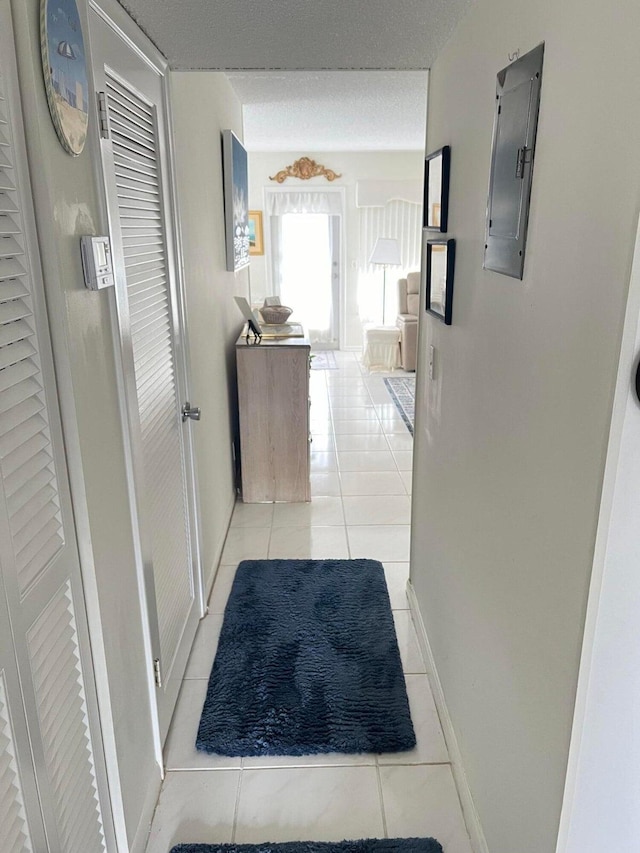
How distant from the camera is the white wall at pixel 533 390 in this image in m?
0.95

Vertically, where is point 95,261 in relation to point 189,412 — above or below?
above

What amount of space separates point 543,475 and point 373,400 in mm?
4925

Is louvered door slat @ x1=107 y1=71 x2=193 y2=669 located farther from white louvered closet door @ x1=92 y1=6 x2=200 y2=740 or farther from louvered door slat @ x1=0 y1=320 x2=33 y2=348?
louvered door slat @ x1=0 y1=320 x2=33 y2=348

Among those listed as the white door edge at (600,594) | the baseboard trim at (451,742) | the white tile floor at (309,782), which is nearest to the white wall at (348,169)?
the white tile floor at (309,782)

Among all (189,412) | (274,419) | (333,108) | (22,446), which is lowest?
(274,419)

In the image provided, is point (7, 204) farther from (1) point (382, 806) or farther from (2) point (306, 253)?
(2) point (306, 253)

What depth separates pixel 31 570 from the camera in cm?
109

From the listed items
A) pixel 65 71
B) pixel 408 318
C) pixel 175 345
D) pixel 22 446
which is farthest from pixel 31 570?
pixel 408 318

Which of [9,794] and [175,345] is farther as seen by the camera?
[175,345]

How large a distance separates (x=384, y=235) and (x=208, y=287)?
18.1 ft

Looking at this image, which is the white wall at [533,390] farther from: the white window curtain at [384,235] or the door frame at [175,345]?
the white window curtain at [384,235]

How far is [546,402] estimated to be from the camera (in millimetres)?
1186

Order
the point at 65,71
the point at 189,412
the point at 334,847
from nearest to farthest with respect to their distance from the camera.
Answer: the point at 65,71, the point at 334,847, the point at 189,412

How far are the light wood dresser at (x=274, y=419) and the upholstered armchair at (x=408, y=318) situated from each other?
11.6ft
